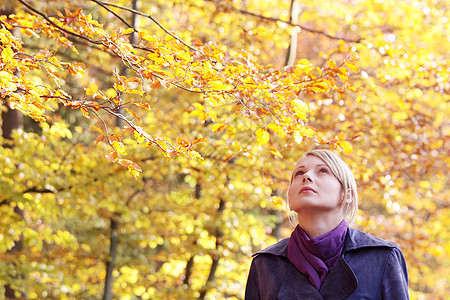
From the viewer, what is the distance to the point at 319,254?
80.8 inches

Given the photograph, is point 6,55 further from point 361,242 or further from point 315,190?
point 361,242

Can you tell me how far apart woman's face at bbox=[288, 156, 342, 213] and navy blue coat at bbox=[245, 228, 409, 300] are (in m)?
0.16

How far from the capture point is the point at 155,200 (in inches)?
249

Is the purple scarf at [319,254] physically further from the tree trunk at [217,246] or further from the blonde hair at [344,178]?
the tree trunk at [217,246]

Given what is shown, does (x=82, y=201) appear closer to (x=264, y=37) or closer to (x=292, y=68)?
(x=292, y=68)

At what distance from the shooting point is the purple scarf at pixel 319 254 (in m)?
2.02

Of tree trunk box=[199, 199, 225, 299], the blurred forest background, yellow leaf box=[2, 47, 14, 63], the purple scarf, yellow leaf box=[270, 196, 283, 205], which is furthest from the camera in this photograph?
tree trunk box=[199, 199, 225, 299]

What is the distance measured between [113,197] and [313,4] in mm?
4508

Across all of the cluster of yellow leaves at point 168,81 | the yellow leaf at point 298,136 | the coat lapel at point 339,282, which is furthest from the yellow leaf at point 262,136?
the coat lapel at point 339,282

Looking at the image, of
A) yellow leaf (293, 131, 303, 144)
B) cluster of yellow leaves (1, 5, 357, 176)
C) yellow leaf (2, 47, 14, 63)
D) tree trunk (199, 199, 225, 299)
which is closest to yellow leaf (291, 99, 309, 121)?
cluster of yellow leaves (1, 5, 357, 176)

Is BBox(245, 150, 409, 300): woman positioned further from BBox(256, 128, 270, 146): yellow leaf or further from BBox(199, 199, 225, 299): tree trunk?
BBox(199, 199, 225, 299): tree trunk

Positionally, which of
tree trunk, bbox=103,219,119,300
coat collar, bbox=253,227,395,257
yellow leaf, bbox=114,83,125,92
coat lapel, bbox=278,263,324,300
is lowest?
tree trunk, bbox=103,219,119,300

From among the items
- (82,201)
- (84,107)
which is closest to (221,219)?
(82,201)

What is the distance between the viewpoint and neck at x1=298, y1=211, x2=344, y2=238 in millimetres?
2092
